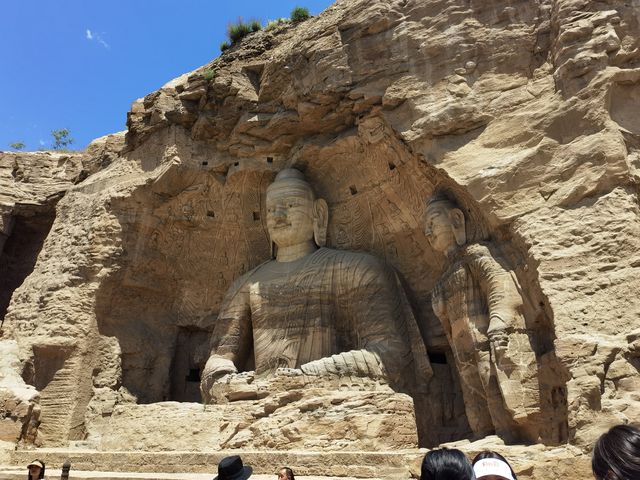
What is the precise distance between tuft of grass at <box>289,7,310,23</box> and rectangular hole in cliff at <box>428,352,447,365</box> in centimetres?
542

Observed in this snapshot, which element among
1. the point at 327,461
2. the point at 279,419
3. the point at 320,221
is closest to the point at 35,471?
the point at 327,461

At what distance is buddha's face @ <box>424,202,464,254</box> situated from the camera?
23.5ft

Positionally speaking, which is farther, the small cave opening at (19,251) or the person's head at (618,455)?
the small cave opening at (19,251)

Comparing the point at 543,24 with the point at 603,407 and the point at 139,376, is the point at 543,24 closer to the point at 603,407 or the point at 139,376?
the point at 603,407

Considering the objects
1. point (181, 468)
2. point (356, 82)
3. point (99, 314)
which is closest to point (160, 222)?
point (99, 314)

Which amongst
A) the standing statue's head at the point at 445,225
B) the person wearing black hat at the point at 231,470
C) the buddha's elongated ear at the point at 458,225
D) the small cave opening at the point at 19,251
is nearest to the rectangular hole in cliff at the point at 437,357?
the standing statue's head at the point at 445,225

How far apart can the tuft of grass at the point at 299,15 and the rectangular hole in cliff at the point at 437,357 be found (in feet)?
17.8

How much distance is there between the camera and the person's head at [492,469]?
1.82 meters

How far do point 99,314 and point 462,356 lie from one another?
5.18 metres

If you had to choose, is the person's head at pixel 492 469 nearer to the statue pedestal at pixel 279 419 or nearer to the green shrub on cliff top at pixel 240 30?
the statue pedestal at pixel 279 419

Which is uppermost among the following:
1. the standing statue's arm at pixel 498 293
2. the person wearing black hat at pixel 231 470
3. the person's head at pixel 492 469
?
the standing statue's arm at pixel 498 293

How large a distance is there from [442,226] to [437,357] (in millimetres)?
1995

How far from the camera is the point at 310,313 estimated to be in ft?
27.5

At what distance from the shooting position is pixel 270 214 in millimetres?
9234
